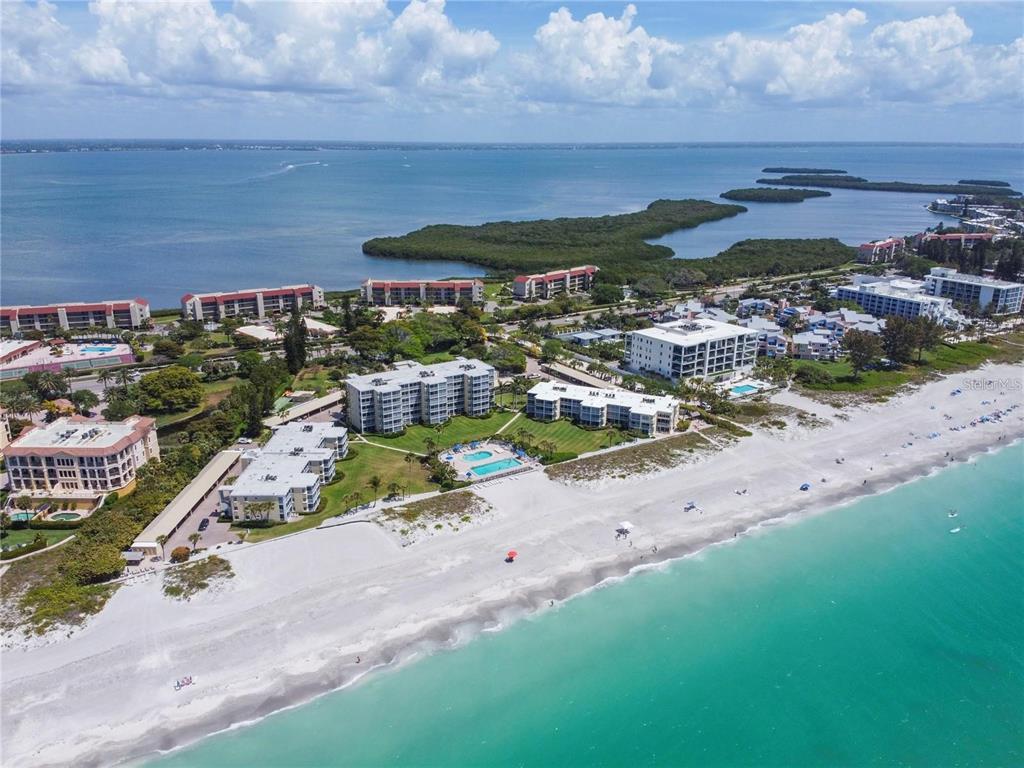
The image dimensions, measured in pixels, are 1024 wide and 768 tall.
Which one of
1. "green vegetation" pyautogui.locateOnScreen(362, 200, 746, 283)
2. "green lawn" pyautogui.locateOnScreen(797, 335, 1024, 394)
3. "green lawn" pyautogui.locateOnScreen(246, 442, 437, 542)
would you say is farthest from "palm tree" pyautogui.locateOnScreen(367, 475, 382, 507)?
"green vegetation" pyautogui.locateOnScreen(362, 200, 746, 283)

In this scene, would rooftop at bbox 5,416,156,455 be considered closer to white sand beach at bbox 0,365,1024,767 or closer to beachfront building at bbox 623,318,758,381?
white sand beach at bbox 0,365,1024,767

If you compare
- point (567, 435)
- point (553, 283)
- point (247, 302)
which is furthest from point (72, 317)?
point (567, 435)

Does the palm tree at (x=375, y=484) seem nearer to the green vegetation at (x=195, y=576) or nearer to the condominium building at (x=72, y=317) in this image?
the green vegetation at (x=195, y=576)

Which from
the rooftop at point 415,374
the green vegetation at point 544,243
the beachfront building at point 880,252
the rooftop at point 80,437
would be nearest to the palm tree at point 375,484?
the rooftop at point 415,374

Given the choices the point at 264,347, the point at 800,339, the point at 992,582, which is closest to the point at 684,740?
the point at 992,582

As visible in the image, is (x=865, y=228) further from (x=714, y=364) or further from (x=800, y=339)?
(x=714, y=364)

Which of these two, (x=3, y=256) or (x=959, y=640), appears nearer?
(x=959, y=640)
